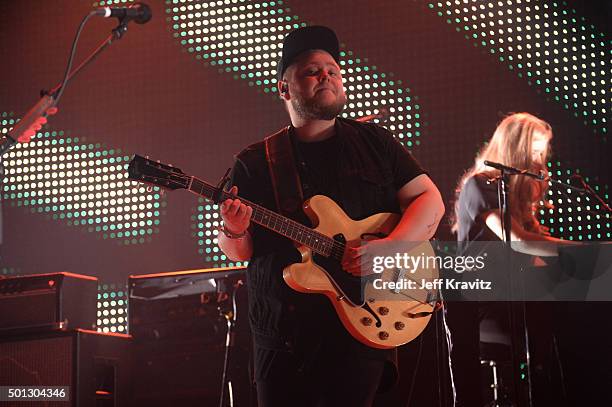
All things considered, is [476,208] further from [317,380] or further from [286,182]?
[317,380]

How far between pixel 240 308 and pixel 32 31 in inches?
137

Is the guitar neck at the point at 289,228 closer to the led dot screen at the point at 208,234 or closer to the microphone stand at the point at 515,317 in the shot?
the microphone stand at the point at 515,317

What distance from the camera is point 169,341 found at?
177 inches

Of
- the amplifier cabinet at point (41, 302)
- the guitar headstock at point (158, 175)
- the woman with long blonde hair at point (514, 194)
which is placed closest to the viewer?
the guitar headstock at point (158, 175)

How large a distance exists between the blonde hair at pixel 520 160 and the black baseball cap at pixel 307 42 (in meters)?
1.85

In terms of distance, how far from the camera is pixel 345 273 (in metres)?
2.75

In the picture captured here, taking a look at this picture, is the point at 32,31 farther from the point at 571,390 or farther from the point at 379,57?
the point at 571,390

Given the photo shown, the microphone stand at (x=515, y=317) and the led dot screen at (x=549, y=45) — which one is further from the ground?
the led dot screen at (x=549, y=45)

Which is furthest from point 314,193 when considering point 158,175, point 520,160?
point 520,160

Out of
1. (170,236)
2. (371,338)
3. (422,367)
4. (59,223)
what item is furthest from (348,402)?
(59,223)

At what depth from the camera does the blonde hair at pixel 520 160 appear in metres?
4.64

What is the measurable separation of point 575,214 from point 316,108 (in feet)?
11.0

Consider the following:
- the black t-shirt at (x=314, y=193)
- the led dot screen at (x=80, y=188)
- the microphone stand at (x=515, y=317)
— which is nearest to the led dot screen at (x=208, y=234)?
the led dot screen at (x=80, y=188)

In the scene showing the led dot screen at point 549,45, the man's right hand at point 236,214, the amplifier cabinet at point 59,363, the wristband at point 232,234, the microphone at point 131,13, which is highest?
the led dot screen at point 549,45
